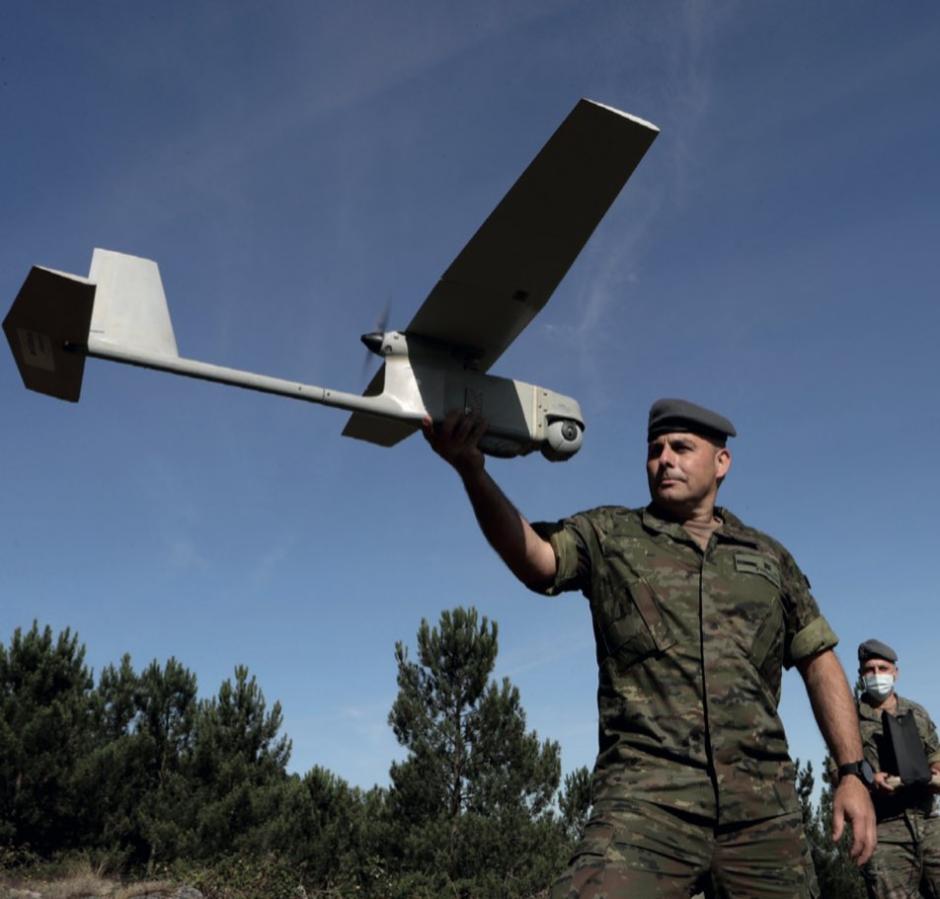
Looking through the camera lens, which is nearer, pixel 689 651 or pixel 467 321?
pixel 689 651

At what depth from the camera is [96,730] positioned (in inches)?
1048

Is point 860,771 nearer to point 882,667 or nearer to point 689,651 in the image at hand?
point 689,651

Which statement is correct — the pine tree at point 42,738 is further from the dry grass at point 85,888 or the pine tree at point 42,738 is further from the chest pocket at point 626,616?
the chest pocket at point 626,616

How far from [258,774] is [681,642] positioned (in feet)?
81.2

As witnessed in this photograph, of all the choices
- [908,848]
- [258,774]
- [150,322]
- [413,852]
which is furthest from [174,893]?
[150,322]

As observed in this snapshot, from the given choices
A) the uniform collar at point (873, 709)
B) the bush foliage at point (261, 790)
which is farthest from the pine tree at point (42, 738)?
the uniform collar at point (873, 709)

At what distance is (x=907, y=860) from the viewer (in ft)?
24.9

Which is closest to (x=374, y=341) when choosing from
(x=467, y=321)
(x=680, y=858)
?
(x=467, y=321)

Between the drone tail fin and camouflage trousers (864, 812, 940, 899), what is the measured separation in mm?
6986

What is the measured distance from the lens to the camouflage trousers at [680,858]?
2814 millimetres

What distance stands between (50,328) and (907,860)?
24.9 ft

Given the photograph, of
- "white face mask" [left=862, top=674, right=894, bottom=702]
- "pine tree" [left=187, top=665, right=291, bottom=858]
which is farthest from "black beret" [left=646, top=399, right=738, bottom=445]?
"pine tree" [left=187, top=665, right=291, bottom=858]

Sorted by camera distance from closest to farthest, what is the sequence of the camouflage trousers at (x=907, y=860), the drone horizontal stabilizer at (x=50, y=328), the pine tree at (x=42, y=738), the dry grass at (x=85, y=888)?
the drone horizontal stabilizer at (x=50, y=328) → the camouflage trousers at (x=907, y=860) → the dry grass at (x=85, y=888) → the pine tree at (x=42, y=738)

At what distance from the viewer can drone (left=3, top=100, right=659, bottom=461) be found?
4168 mm
